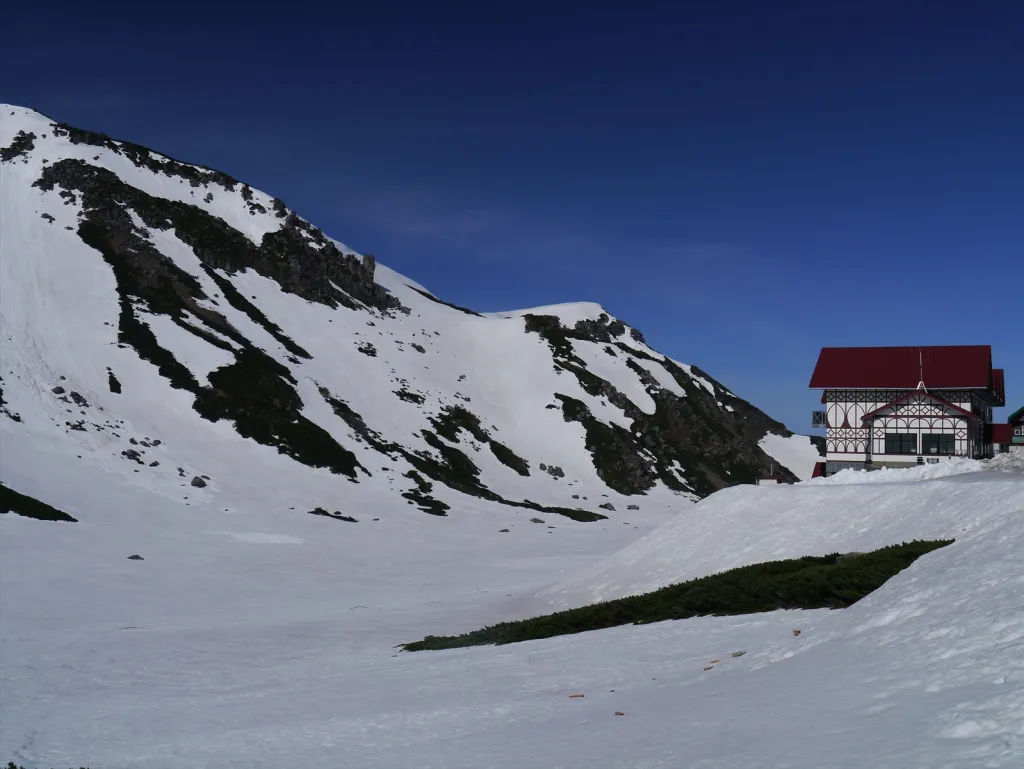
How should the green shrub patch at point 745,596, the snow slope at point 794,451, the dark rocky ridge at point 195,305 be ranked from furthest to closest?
the snow slope at point 794,451
the dark rocky ridge at point 195,305
the green shrub patch at point 745,596

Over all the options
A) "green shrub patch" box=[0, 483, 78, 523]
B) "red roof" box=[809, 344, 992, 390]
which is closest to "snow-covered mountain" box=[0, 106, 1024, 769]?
"green shrub patch" box=[0, 483, 78, 523]

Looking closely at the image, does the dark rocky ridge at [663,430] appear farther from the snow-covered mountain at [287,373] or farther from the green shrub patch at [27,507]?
the green shrub patch at [27,507]

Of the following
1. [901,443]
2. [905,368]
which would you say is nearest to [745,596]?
[901,443]

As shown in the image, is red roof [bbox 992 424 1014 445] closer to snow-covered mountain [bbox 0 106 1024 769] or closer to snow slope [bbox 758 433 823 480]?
snow-covered mountain [bbox 0 106 1024 769]

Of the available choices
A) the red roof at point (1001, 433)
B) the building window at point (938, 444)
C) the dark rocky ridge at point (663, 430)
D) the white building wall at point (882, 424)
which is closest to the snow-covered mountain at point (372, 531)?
the dark rocky ridge at point (663, 430)

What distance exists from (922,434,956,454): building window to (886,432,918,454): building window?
0.77 meters

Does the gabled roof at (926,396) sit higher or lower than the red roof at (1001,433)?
higher

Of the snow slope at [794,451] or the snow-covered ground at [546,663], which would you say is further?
the snow slope at [794,451]

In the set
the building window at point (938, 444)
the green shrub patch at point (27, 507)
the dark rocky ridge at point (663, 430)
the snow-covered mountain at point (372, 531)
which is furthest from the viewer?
the dark rocky ridge at point (663, 430)

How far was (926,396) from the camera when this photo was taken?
65.9 meters

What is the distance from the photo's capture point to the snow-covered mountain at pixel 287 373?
269ft

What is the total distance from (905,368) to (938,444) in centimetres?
731

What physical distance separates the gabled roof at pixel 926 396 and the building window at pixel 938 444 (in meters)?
2.24

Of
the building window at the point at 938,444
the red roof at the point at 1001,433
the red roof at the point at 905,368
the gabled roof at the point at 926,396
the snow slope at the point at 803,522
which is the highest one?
the red roof at the point at 905,368
